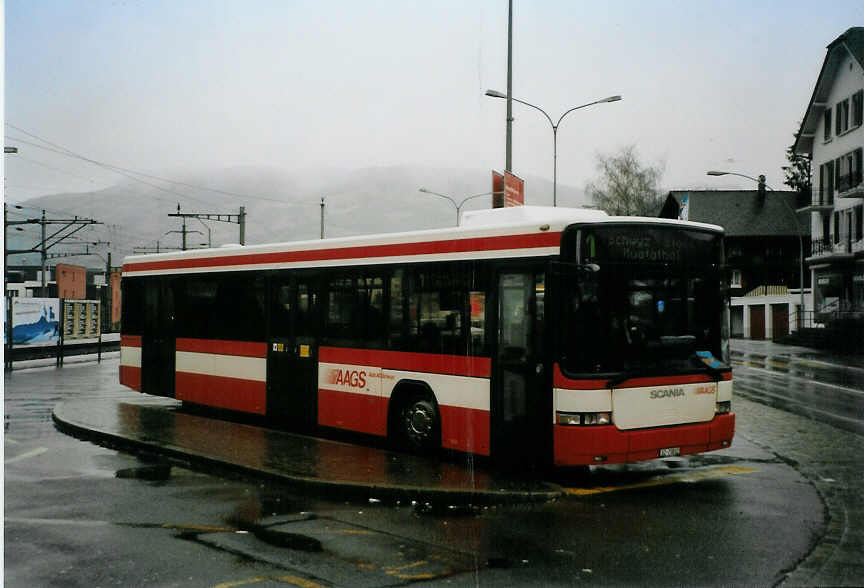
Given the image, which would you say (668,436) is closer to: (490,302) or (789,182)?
(490,302)

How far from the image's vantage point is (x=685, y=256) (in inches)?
405

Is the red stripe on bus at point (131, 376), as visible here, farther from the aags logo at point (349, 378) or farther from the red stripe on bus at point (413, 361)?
the aags logo at point (349, 378)

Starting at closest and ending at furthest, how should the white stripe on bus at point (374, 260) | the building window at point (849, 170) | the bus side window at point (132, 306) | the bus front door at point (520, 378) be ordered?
1. the bus front door at point (520, 378)
2. the white stripe on bus at point (374, 260)
3. the bus side window at point (132, 306)
4. the building window at point (849, 170)

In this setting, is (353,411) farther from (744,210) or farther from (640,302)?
(744,210)

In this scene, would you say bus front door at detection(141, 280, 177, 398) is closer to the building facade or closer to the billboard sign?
the billboard sign

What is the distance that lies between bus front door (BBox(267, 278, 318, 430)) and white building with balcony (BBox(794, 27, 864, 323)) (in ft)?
90.3

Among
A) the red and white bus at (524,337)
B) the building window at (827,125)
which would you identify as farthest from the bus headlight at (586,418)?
the building window at (827,125)

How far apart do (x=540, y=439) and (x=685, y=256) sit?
2.60 m

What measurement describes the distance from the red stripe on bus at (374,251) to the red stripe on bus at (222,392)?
1.90 metres

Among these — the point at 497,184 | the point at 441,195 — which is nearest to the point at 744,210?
the point at 441,195

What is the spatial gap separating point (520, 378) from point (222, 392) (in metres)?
6.96

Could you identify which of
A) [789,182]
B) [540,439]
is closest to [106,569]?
[540,439]

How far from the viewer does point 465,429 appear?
418 inches

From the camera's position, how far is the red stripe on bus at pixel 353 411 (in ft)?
39.2
